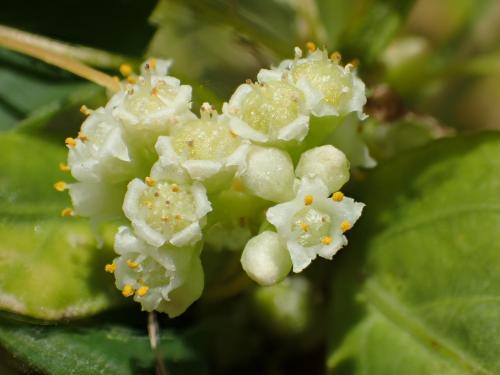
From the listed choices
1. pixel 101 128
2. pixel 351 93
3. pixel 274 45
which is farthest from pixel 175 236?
pixel 274 45

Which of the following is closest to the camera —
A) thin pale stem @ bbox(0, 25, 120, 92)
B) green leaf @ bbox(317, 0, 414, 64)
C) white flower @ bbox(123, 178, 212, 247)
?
white flower @ bbox(123, 178, 212, 247)

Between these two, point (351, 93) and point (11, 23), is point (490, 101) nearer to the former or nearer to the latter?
point (351, 93)

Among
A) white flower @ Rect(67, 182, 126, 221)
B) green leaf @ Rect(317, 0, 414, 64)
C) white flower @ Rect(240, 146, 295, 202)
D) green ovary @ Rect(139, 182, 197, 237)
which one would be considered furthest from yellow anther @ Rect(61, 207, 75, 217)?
green leaf @ Rect(317, 0, 414, 64)

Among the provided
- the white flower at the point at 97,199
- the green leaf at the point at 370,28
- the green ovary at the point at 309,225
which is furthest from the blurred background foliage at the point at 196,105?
the green ovary at the point at 309,225

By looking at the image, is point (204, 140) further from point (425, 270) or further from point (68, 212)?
point (425, 270)

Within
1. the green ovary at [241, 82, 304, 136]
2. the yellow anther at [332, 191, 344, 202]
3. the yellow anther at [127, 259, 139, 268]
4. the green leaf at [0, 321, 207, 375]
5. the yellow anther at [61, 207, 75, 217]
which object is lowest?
the green leaf at [0, 321, 207, 375]

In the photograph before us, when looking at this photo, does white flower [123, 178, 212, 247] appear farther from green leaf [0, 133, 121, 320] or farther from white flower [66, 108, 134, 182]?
green leaf [0, 133, 121, 320]
